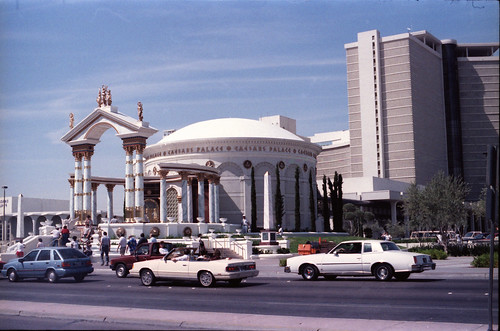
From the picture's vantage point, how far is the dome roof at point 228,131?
6825 centimetres

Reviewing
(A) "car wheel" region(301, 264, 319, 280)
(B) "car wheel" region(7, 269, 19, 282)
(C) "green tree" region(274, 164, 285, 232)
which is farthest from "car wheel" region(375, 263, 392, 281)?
(C) "green tree" region(274, 164, 285, 232)

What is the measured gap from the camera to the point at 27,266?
23.2 metres

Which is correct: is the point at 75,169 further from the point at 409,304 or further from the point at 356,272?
the point at 409,304

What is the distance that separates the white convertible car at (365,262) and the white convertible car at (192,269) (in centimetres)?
239

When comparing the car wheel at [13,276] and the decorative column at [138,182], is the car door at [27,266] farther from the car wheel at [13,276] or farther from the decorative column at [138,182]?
the decorative column at [138,182]

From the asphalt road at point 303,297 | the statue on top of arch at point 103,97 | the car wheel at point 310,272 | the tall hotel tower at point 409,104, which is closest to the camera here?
the asphalt road at point 303,297

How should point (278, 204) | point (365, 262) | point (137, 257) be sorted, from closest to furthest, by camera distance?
point (365, 262) < point (137, 257) < point (278, 204)

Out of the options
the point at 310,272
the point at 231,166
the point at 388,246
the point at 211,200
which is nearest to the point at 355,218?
the point at 231,166

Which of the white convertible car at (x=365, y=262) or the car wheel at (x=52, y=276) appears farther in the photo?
the car wheel at (x=52, y=276)

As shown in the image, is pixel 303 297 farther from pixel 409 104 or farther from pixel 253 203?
pixel 409 104

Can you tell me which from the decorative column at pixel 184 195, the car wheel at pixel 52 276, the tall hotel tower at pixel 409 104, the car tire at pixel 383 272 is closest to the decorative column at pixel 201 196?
the decorative column at pixel 184 195

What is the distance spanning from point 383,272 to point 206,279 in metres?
6.18

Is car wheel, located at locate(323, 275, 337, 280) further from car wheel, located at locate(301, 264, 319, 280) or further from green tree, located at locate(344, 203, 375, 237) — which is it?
green tree, located at locate(344, 203, 375, 237)

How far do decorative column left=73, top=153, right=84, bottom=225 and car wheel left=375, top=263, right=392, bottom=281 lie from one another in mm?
40381
